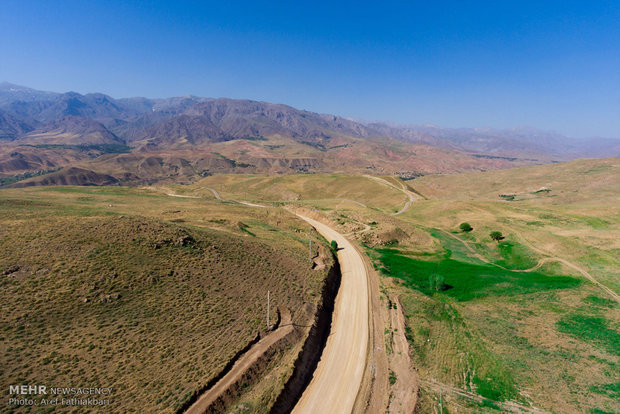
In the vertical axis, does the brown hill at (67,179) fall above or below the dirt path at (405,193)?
below

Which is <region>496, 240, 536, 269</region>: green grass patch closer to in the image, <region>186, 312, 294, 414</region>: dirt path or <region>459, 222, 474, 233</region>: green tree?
<region>459, 222, 474, 233</region>: green tree

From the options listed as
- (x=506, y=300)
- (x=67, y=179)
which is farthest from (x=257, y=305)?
(x=67, y=179)

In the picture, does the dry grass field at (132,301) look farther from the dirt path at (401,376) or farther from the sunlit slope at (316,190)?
the sunlit slope at (316,190)

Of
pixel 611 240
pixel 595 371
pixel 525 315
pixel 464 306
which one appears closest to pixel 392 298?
pixel 464 306

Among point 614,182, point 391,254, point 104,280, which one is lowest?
point 391,254

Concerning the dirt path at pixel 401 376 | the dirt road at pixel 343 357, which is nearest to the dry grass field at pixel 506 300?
the dirt path at pixel 401 376

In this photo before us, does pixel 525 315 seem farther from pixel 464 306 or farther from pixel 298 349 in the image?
pixel 298 349
